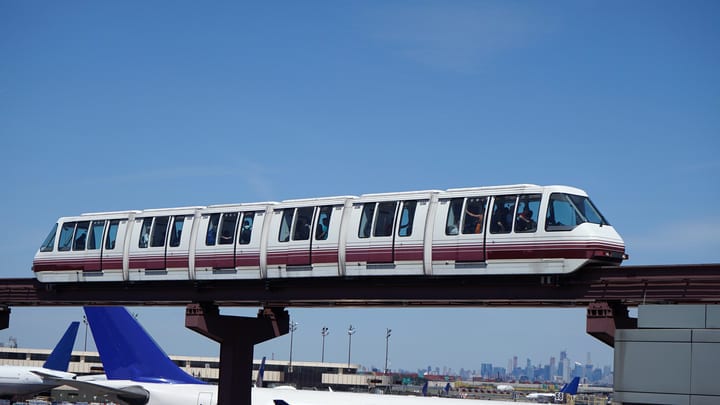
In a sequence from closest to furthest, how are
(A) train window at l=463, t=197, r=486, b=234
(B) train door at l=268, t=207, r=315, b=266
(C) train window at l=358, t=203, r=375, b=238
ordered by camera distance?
(A) train window at l=463, t=197, r=486, b=234 < (C) train window at l=358, t=203, r=375, b=238 < (B) train door at l=268, t=207, r=315, b=266

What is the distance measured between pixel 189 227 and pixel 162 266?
224 cm

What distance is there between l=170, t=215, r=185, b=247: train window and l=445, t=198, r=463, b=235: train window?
13.5 m

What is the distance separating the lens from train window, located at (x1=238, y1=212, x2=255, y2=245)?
39.5m

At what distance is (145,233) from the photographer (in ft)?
141

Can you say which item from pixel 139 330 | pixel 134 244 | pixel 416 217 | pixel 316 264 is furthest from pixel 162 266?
pixel 139 330

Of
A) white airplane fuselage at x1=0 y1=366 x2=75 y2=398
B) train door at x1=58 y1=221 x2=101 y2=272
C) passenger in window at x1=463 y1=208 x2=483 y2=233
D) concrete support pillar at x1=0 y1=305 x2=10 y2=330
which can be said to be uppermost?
passenger in window at x1=463 y1=208 x2=483 y2=233

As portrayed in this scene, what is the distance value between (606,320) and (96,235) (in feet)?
81.3

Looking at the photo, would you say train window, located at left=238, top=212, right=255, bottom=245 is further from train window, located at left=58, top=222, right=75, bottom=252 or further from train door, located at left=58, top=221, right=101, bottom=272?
train window, located at left=58, top=222, right=75, bottom=252

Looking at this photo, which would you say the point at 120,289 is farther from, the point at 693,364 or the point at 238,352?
the point at 693,364

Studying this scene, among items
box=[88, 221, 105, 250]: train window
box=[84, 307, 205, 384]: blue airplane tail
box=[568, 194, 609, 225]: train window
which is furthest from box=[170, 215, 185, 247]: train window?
box=[568, 194, 609, 225]: train window

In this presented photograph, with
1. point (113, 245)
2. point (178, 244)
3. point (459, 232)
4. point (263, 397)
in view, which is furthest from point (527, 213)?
point (263, 397)

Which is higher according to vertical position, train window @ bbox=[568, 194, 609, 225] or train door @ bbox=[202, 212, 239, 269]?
train window @ bbox=[568, 194, 609, 225]

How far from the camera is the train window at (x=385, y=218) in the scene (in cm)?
3531

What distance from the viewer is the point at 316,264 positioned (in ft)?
121
